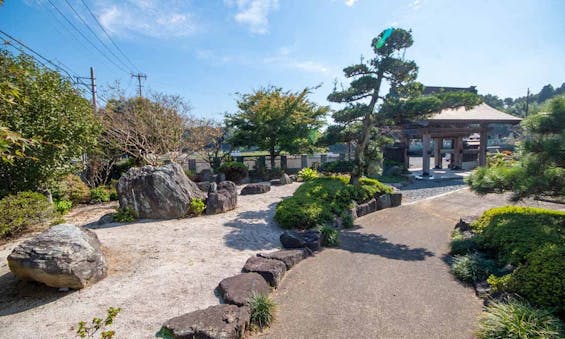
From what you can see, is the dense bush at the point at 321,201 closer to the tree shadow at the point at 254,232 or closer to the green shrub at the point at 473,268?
the tree shadow at the point at 254,232

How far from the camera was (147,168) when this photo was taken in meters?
6.65

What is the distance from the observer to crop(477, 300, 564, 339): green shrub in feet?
7.52

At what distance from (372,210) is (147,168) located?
6.27 m

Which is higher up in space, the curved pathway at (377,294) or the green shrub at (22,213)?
the green shrub at (22,213)

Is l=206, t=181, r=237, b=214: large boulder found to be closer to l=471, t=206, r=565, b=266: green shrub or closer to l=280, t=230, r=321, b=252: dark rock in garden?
l=280, t=230, r=321, b=252: dark rock in garden

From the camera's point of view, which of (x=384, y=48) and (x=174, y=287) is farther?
(x=384, y=48)

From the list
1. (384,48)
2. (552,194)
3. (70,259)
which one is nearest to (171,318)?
(70,259)

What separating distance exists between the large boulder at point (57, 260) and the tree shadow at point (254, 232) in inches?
84.5

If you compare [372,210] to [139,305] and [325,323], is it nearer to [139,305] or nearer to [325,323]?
[325,323]

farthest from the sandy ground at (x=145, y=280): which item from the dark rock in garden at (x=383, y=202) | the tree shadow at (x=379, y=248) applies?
the dark rock in garden at (x=383, y=202)

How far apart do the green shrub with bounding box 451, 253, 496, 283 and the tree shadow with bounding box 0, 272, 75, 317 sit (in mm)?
5183

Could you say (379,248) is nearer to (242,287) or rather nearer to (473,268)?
(473,268)

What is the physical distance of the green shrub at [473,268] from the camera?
3582 mm

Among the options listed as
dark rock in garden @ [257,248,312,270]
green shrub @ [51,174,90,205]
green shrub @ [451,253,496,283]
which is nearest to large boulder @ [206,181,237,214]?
dark rock in garden @ [257,248,312,270]
